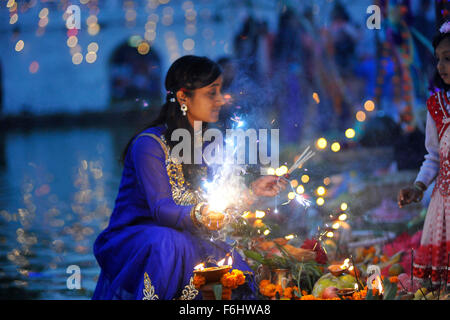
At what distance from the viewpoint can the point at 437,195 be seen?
3113 mm

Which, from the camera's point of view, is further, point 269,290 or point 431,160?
point 431,160

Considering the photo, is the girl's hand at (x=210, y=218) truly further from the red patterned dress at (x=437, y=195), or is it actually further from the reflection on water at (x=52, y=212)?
the reflection on water at (x=52, y=212)

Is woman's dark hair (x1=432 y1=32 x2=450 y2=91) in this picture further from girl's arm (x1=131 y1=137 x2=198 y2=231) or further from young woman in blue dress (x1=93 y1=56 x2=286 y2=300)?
girl's arm (x1=131 y1=137 x2=198 y2=231)

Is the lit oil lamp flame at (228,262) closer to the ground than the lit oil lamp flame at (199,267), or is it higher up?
closer to the ground

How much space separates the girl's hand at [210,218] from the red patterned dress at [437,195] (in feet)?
3.79

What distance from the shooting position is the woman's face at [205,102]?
3.09 metres

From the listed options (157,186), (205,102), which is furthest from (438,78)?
(157,186)

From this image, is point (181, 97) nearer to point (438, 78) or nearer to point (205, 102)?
point (205, 102)

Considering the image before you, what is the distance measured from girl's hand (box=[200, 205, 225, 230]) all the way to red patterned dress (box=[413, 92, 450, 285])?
1157 mm

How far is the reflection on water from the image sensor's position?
417 cm

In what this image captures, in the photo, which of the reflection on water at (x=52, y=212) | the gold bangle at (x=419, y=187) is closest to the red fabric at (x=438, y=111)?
the gold bangle at (x=419, y=187)

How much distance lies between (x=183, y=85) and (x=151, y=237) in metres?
0.84

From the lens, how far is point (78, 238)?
558 cm
